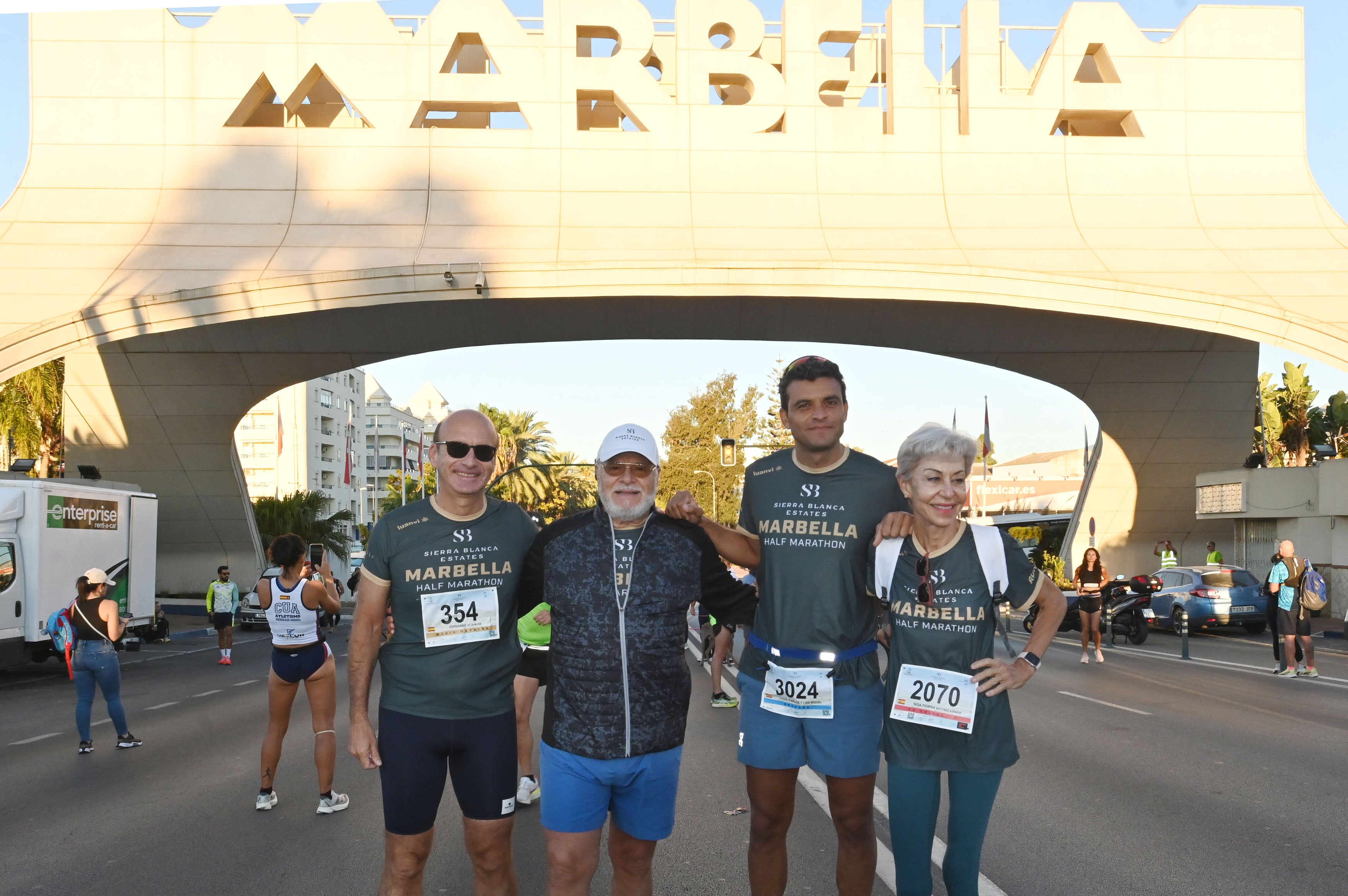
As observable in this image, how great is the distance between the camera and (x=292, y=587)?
7727 millimetres

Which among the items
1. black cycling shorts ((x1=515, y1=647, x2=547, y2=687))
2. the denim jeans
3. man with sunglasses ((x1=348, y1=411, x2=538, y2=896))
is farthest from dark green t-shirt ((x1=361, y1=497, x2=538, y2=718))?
the denim jeans

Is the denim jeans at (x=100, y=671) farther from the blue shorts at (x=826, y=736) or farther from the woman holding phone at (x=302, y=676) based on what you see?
the blue shorts at (x=826, y=736)

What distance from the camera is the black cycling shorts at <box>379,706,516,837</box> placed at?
427 cm

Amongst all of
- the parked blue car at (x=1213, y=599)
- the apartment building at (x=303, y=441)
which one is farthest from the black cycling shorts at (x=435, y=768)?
the apartment building at (x=303, y=441)

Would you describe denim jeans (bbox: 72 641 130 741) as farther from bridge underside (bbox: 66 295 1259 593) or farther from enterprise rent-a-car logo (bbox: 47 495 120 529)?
bridge underside (bbox: 66 295 1259 593)

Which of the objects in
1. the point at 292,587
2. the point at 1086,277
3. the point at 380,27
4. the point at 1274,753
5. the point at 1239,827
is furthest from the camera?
the point at 380,27

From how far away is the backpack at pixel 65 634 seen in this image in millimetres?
10430

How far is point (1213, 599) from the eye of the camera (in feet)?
80.4

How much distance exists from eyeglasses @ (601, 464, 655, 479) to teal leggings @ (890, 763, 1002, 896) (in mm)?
1374

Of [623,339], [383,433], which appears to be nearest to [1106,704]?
[623,339]

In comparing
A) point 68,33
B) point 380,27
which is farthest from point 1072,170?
point 68,33

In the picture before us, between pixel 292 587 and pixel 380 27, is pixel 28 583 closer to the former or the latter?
pixel 292 587

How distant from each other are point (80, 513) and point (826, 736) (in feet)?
62.6

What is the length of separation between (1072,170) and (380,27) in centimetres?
1833
